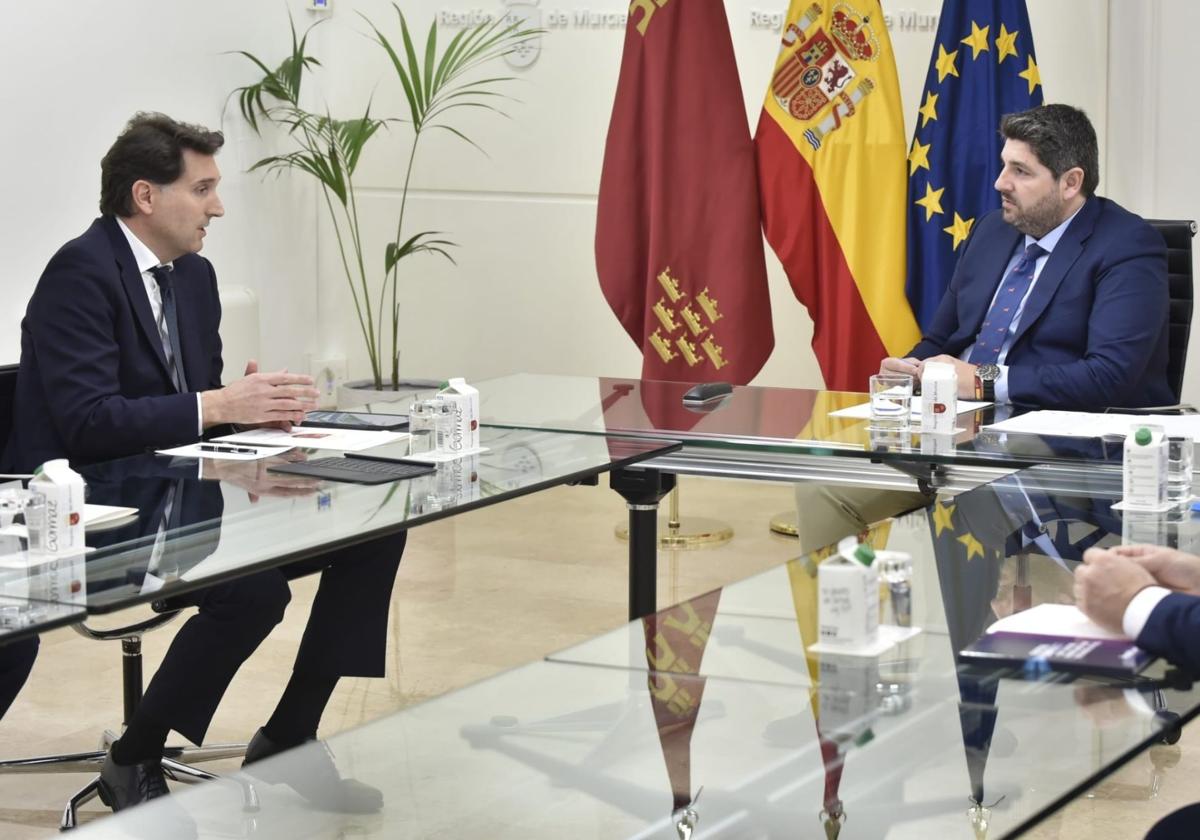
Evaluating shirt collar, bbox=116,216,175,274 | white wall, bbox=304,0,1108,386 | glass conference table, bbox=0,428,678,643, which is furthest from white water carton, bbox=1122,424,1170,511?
white wall, bbox=304,0,1108,386

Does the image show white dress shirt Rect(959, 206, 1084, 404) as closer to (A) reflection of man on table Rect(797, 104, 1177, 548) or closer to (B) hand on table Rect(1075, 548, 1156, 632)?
(A) reflection of man on table Rect(797, 104, 1177, 548)

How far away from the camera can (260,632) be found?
2906 millimetres

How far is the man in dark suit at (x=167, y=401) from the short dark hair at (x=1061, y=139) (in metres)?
1.86

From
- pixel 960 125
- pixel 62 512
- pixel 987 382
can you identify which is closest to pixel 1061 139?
pixel 987 382

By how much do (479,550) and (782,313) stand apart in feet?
5.64

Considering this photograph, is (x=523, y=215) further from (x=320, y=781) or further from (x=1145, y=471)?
(x=320, y=781)

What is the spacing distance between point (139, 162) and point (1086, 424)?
205cm

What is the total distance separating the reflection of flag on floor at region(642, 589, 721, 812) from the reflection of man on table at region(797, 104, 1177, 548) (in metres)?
1.73

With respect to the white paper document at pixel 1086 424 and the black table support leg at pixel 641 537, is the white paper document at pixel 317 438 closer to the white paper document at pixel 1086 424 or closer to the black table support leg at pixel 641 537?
the black table support leg at pixel 641 537

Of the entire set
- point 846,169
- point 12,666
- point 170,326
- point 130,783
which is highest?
point 846,169

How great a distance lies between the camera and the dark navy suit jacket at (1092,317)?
355 centimetres

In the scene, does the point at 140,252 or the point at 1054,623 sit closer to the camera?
the point at 1054,623

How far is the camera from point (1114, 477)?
8.70 ft

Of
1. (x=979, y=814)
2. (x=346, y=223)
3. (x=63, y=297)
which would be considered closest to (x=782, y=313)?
(x=346, y=223)
